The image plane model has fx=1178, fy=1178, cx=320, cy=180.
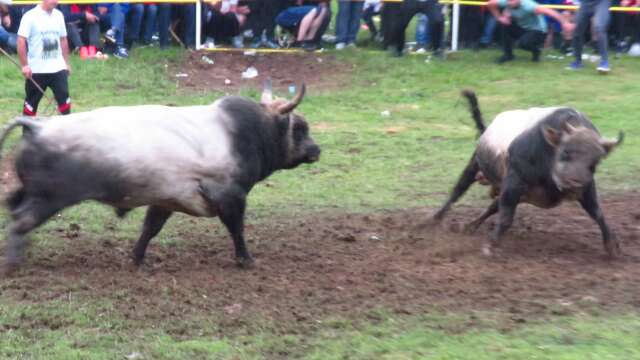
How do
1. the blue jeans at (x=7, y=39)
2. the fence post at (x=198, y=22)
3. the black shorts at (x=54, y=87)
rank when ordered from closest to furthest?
the black shorts at (x=54, y=87) < the blue jeans at (x=7, y=39) < the fence post at (x=198, y=22)

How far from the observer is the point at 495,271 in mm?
8977

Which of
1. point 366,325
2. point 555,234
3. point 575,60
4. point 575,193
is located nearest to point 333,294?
point 366,325

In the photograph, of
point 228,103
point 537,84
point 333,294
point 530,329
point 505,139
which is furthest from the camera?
point 537,84

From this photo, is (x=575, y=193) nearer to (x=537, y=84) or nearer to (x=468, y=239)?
(x=468, y=239)

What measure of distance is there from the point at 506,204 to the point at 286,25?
11692 mm

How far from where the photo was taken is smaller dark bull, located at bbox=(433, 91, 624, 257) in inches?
355

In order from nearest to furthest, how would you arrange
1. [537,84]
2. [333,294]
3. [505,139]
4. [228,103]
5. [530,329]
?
1. [530,329]
2. [333,294]
3. [228,103]
4. [505,139]
5. [537,84]

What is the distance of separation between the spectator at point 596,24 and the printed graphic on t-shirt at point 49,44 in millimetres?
8799

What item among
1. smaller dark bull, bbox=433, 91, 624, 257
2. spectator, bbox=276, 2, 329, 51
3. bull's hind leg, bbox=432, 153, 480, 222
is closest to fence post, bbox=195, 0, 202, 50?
spectator, bbox=276, 2, 329, 51

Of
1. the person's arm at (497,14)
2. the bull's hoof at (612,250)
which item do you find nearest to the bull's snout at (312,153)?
the bull's hoof at (612,250)

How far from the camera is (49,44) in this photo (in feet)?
42.8

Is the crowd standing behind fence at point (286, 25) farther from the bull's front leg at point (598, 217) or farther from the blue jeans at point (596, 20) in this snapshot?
the bull's front leg at point (598, 217)

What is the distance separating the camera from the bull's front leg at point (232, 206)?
8.58 metres

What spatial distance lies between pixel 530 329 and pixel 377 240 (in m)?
2.87
